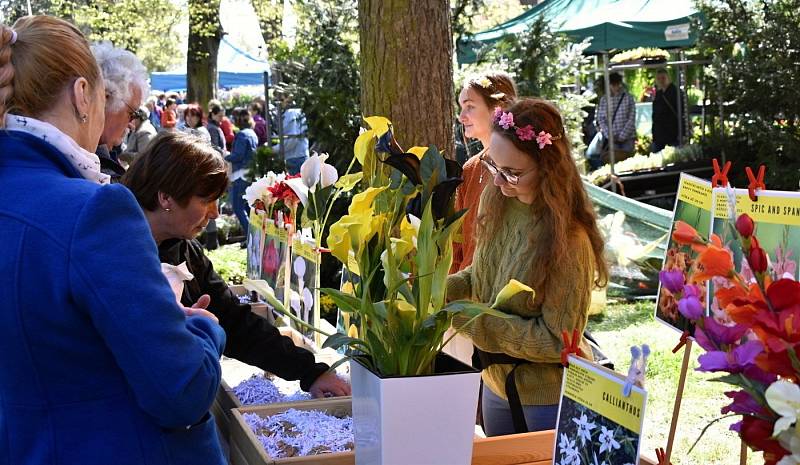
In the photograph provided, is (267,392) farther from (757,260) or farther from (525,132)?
(757,260)

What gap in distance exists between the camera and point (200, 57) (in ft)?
47.7

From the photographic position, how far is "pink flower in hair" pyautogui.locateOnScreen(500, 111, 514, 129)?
6.62 feet

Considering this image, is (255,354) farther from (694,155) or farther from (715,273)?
(694,155)

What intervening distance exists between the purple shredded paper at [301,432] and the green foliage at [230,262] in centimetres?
294

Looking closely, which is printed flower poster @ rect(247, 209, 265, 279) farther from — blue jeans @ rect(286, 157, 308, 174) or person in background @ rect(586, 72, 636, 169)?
person in background @ rect(586, 72, 636, 169)

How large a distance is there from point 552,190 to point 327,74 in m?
5.06

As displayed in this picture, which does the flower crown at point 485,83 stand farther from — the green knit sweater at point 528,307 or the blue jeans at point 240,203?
the blue jeans at point 240,203

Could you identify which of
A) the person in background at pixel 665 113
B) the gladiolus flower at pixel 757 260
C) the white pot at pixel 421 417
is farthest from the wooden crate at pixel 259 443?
the person in background at pixel 665 113

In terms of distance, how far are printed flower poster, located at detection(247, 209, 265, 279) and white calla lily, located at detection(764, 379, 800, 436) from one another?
249cm

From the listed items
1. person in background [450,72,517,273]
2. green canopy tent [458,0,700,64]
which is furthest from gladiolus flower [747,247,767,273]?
green canopy tent [458,0,700,64]

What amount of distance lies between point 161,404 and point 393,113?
8.00 feet

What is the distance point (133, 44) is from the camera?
56.5 feet

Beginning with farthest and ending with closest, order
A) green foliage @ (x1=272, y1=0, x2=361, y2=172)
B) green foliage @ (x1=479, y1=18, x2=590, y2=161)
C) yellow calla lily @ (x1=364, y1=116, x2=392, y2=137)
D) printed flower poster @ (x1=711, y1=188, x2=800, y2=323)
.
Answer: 1. green foliage @ (x1=479, y1=18, x2=590, y2=161)
2. green foliage @ (x1=272, y1=0, x2=361, y2=172)
3. yellow calla lily @ (x1=364, y1=116, x2=392, y2=137)
4. printed flower poster @ (x1=711, y1=188, x2=800, y2=323)

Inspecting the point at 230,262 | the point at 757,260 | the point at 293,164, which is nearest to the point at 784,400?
the point at 757,260
